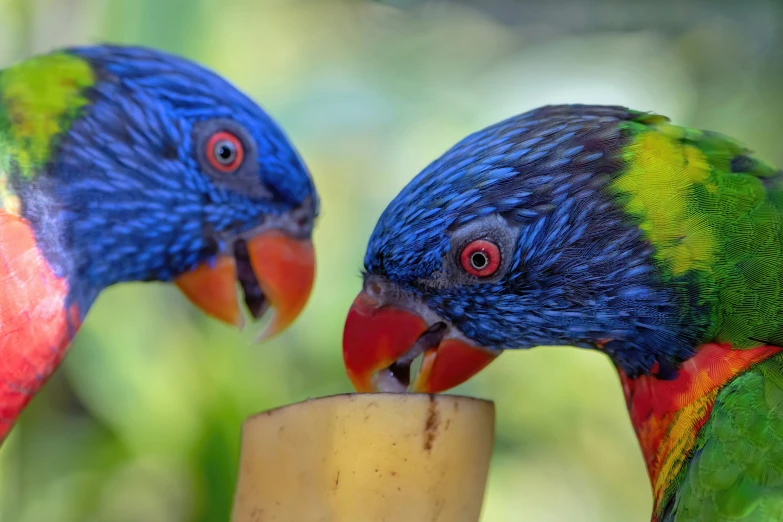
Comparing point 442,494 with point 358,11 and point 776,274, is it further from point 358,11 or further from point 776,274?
point 358,11

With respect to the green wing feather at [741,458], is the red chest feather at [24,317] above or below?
below

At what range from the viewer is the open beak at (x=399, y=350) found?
4.37 feet

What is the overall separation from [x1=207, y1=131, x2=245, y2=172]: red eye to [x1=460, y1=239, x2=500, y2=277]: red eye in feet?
2.17

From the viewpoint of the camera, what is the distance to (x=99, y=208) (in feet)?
4.75

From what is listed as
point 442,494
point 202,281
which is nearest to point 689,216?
point 442,494

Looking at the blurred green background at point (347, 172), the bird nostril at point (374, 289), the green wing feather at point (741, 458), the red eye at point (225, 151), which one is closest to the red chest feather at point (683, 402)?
the green wing feather at point (741, 458)

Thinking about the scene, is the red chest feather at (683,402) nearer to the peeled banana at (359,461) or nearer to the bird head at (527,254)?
the bird head at (527,254)

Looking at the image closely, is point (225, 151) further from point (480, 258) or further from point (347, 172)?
point (347, 172)

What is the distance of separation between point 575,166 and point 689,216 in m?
0.21

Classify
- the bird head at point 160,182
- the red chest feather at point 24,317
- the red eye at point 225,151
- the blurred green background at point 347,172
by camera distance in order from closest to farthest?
the red chest feather at point 24,317, the bird head at point 160,182, the red eye at point 225,151, the blurred green background at point 347,172

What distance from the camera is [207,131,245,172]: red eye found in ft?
5.10

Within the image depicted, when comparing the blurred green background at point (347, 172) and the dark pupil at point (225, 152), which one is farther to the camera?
the blurred green background at point (347, 172)

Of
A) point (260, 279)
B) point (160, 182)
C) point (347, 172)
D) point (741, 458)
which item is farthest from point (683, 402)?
point (347, 172)

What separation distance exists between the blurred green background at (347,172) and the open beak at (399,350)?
130cm
